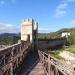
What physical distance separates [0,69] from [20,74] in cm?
601

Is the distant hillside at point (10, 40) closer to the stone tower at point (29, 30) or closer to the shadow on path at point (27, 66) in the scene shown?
the stone tower at point (29, 30)

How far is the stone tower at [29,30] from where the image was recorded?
33.7 m

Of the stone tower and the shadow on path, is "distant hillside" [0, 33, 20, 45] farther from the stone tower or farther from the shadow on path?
the shadow on path

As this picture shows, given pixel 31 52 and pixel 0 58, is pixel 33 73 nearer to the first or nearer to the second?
pixel 0 58

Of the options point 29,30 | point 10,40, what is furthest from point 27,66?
point 10,40

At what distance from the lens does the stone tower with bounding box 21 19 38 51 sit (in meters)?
33.7

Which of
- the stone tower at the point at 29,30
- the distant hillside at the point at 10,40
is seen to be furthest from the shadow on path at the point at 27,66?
the distant hillside at the point at 10,40

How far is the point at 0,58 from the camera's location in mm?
11727

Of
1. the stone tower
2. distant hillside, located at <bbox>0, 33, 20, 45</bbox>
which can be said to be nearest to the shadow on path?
the stone tower

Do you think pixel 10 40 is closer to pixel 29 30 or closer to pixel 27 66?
pixel 29 30

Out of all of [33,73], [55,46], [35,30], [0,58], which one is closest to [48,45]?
[55,46]

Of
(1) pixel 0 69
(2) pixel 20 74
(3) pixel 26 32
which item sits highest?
(3) pixel 26 32

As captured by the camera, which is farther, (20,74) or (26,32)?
(26,32)

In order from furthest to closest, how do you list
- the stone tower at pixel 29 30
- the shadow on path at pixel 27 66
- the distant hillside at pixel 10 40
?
1. the distant hillside at pixel 10 40
2. the stone tower at pixel 29 30
3. the shadow on path at pixel 27 66
